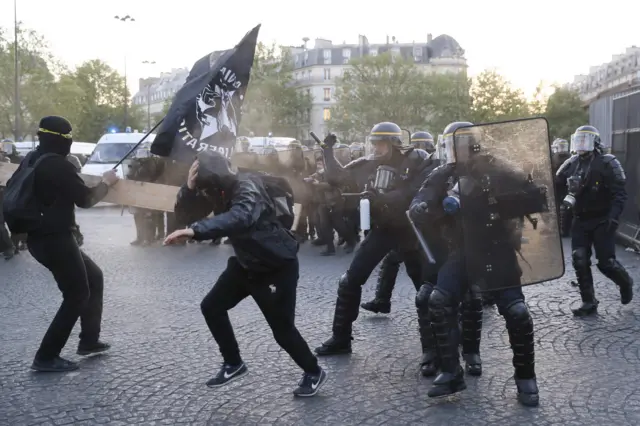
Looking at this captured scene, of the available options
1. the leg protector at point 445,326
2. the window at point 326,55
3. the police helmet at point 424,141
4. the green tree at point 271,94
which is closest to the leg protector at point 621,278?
the leg protector at point 445,326

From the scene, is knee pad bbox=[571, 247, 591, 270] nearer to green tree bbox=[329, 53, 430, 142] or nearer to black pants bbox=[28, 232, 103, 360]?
black pants bbox=[28, 232, 103, 360]

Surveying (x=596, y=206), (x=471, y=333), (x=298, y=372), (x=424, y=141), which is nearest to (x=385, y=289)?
(x=471, y=333)

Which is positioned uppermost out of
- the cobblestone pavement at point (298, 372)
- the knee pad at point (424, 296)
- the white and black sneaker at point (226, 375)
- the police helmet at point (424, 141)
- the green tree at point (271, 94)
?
the green tree at point (271, 94)

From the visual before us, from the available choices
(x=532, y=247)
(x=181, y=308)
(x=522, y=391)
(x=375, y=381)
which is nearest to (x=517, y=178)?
(x=532, y=247)

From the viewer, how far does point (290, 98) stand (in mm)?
85938

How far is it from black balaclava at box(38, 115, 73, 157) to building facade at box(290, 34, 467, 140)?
96312 millimetres

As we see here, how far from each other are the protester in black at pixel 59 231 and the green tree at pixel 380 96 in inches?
2719

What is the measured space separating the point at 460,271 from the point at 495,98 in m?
61.2

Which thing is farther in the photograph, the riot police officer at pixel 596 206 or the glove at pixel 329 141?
the riot police officer at pixel 596 206

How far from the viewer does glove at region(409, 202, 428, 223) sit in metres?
4.86

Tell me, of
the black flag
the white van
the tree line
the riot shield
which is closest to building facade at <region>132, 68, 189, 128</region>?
the tree line

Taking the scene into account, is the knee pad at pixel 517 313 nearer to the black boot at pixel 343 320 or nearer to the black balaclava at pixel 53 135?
the black boot at pixel 343 320

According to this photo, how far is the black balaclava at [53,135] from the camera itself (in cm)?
559

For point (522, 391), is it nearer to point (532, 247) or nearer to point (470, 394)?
point (470, 394)
